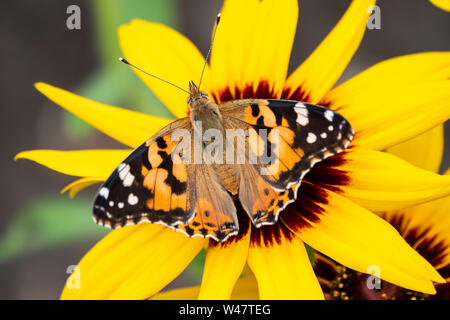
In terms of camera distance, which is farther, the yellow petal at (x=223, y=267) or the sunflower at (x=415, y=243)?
the sunflower at (x=415, y=243)

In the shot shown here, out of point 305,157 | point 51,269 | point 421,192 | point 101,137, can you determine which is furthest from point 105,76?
point 421,192

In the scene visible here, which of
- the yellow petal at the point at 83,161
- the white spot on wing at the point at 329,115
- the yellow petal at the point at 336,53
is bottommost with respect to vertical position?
the yellow petal at the point at 83,161

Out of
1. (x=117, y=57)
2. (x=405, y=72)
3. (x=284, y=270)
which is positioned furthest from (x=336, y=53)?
(x=117, y=57)

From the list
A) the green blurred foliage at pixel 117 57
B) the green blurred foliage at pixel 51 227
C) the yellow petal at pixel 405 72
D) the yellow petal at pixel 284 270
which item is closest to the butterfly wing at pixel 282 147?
the yellow petal at pixel 284 270

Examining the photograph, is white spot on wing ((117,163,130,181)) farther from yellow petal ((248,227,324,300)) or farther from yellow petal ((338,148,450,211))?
yellow petal ((338,148,450,211))

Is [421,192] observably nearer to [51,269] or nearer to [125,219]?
[125,219]

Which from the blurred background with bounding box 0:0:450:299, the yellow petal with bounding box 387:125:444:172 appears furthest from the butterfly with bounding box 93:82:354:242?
the blurred background with bounding box 0:0:450:299

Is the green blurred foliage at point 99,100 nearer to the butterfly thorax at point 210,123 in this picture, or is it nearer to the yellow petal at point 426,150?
the butterfly thorax at point 210,123
